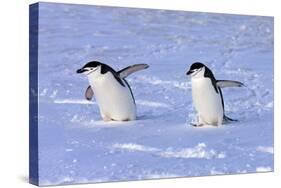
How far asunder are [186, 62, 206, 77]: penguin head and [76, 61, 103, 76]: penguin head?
927mm

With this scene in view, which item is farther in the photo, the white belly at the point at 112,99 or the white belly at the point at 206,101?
the white belly at the point at 206,101

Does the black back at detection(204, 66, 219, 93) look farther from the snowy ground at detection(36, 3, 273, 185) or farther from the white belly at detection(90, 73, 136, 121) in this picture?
the white belly at detection(90, 73, 136, 121)

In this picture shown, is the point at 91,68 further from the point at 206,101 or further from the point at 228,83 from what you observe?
the point at 228,83

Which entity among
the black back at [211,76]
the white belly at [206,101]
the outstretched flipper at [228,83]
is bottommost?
the white belly at [206,101]

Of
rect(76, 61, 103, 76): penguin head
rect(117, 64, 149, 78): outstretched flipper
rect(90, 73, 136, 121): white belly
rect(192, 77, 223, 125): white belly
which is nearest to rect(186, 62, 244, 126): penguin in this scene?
rect(192, 77, 223, 125): white belly

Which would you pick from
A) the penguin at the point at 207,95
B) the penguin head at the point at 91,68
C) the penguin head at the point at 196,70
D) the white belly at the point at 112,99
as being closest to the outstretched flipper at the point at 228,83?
the penguin at the point at 207,95

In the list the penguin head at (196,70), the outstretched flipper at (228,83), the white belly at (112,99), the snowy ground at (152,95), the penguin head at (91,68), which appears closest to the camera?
the snowy ground at (152,95)

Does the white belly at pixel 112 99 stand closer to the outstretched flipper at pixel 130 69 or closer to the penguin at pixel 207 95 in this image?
the outstretched flipper at pixel 130 69

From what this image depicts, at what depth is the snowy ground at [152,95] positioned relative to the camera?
6758 millimetres

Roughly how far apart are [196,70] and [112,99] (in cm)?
90

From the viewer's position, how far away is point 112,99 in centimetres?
709

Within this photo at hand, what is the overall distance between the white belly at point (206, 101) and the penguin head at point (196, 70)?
50 millimetres

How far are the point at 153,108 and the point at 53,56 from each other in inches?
43.1

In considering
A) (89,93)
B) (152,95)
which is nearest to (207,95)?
(152,95)
